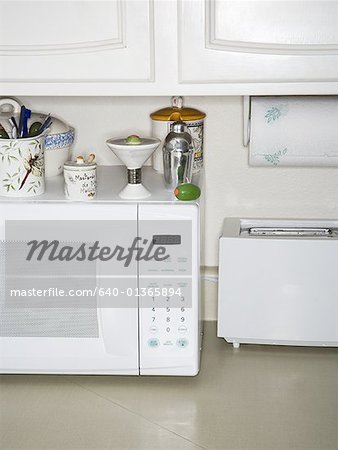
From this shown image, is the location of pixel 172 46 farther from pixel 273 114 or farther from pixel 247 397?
pixel 247 397

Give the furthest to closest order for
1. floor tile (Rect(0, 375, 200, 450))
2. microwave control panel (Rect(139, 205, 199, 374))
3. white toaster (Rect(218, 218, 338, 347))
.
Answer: white toaster (Rect(218, 218, 338, 347))
microwave control panel (Rect(139, 205, 199, 374))
floor tile (Rect(0, 375, 200, 450))

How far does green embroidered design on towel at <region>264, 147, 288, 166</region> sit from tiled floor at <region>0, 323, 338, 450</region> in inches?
15.6

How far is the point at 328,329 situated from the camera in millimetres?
1664

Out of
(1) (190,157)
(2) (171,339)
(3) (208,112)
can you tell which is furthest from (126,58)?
(2) (171,339)

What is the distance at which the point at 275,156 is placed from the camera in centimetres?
171

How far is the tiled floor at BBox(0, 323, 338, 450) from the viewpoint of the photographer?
1371mm

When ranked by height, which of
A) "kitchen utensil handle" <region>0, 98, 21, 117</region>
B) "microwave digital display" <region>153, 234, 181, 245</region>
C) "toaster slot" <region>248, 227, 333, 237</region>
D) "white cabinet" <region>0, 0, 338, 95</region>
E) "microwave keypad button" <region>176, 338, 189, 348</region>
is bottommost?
"microwave keypad button" <region>176, 338, 189, 348</region>

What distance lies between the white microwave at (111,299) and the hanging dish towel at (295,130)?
0.27 m

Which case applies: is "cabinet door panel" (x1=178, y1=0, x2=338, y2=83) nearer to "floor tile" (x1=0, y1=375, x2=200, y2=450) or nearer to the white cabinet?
the white cabinet

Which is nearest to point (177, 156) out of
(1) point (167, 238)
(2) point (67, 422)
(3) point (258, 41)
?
(1) point (167, 238)

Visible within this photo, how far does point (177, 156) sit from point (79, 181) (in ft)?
0.63

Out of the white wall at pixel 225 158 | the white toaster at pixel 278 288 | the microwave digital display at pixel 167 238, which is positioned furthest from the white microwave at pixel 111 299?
the white wall at pixel 225 158

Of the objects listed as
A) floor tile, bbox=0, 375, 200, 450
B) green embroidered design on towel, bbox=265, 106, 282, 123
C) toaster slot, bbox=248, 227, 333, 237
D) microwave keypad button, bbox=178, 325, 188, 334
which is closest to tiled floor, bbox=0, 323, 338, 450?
floor tile, bbox=0, 375, 200, 450

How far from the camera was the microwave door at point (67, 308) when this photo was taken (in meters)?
1.50
